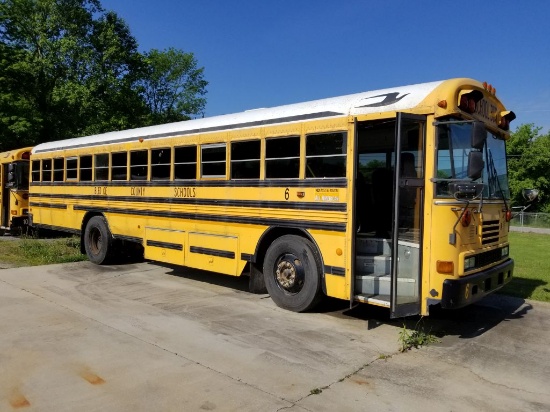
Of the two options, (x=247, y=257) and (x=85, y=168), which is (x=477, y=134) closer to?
(x=247, y=257)

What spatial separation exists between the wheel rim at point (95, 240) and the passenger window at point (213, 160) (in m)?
3.56

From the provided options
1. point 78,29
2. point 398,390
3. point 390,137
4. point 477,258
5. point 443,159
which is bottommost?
point 398,390

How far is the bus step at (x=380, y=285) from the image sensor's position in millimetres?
5031

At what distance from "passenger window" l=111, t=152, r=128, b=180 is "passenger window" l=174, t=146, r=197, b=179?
1.54 m

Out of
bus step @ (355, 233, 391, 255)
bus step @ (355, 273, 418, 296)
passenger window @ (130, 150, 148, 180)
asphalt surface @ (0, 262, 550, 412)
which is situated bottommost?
asphalt surface @ (0, 262, 550, 412)

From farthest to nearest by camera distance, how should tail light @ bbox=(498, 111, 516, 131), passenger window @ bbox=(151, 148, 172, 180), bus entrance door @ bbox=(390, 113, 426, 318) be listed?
1. passenger window @ bbox=(151, 148, 172, 180)
2. tail light @ bbox=(498, 111, 516, 131)
3. bus entrance door @ bbox=(390, 113, 426, 318)

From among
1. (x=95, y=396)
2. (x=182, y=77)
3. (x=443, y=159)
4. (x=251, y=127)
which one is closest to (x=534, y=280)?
(x=443, y=159)

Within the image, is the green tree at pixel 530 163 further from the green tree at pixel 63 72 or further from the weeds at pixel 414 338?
the weeds at pixel 414 338

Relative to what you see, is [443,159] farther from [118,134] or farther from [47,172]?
[47,172]

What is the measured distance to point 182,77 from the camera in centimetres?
5344

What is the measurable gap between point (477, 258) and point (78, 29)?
90.9 ft

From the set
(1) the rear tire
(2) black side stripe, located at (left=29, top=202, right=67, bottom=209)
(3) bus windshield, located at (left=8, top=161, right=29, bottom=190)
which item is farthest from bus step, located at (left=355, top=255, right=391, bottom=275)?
(3) bus windshield, located at (left=8, top=161, right=29, bottom=190)

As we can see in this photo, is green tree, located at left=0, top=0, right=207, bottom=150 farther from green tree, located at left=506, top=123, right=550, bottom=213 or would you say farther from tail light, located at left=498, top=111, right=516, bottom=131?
green tree, located at left=506, top=123, right=550, bottom=213

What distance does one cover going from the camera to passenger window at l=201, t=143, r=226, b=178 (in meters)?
6.89
